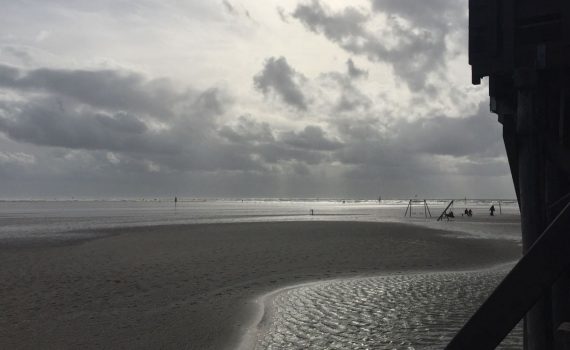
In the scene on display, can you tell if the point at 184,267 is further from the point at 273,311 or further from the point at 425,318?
the point at 425,318

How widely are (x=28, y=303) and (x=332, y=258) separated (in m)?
12.5

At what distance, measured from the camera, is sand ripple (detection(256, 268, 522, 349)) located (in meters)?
8.80

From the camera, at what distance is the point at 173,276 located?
650 inches

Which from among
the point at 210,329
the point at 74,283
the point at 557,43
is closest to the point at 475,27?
the point at 557,43

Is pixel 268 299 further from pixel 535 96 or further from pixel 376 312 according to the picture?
pixel 535 96

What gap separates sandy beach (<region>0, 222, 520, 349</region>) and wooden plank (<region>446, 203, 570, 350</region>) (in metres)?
6.35

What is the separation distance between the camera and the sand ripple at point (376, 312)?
8805mm

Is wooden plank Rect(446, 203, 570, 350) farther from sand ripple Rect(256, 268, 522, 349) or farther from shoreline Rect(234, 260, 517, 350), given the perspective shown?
shoreline Rect(234, 260, 517, 350)

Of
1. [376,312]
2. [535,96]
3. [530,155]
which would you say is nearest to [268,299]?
[376,312]

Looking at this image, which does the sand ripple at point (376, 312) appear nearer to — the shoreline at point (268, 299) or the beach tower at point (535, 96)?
the shoreline at point (268, 299)

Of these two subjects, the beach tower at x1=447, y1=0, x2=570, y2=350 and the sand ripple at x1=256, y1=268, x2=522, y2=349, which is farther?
the sand ripple at x1=256, y1=268, x2=522, y2=349

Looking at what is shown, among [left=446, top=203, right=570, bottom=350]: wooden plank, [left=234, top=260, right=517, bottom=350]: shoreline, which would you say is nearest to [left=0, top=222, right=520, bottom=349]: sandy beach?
[left=234, top=260, right=517, bottom=350]: shoreline

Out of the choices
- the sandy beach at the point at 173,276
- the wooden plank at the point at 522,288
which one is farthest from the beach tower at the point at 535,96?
the sandy beach at the point at 173,276

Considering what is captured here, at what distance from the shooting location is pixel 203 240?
28625 millimetres
